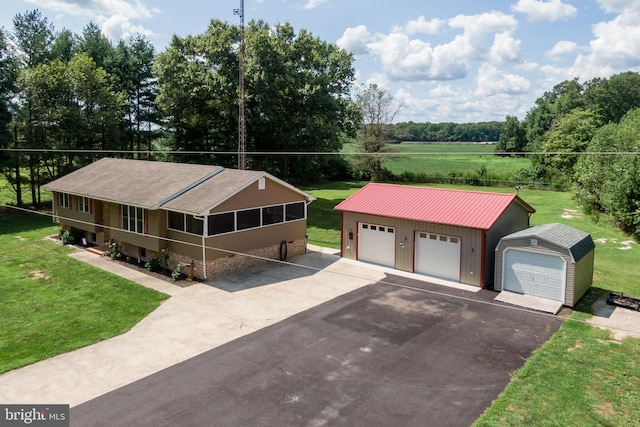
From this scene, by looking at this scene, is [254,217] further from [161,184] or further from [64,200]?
[64,200]

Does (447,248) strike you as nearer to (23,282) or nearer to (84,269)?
(84,269)

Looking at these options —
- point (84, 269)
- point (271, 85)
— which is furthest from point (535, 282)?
point (271, 85)

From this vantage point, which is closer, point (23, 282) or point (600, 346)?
point (600, 346)

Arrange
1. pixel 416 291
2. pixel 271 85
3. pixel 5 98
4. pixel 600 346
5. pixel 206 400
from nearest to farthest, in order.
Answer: pixel 206 400, pixel 600 346, pixel 416 291, pixel 5 98, pixel 271 85

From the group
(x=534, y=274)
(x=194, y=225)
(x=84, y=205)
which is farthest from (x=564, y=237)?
(x=84, y=205)

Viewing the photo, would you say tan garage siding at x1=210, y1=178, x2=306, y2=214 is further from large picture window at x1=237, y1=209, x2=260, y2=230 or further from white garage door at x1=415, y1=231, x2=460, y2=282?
white garage door at x1=415, y1=231, x2=460, y2=282

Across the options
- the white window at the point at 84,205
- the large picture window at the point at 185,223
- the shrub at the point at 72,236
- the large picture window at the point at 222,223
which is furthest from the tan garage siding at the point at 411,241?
the shrub at the point at 72,236
